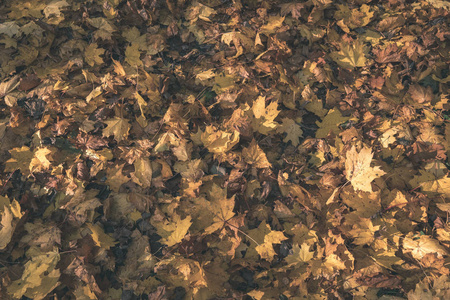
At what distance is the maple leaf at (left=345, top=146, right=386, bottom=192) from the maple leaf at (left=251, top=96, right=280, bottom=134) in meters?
0.55

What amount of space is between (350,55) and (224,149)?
4.58 ft

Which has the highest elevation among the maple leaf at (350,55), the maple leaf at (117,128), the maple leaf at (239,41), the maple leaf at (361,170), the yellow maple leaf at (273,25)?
the yellow maple leaf at (273,25)

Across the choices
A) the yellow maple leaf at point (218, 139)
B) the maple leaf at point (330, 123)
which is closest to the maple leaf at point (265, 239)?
the yellow maple leaf at point (218, 139)

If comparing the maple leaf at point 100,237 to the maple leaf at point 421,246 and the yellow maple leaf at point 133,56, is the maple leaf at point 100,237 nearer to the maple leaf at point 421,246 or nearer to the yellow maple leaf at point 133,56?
the yellow maple leaf at point 133,56

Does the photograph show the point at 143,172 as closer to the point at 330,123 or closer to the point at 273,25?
the point at 330,123

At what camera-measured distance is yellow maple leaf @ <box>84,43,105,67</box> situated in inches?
99.6

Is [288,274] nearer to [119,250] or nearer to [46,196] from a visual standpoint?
[119,250]

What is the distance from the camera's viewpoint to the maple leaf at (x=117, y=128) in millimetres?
2184

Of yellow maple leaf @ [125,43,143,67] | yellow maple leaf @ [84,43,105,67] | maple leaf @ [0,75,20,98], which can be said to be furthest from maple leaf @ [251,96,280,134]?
maple leaf @ [0,75,20,98]

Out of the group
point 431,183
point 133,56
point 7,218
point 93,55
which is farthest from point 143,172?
point 431,183

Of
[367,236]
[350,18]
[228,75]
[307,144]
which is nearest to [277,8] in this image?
[350,18]

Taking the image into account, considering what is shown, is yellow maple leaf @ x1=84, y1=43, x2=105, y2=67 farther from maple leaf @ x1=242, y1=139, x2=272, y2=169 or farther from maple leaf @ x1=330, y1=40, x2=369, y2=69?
maple leaf @ x1=330, y1=40, x2=369, y2=69

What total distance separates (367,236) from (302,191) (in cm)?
46

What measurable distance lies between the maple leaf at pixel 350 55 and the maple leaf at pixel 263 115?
803 millimetres
